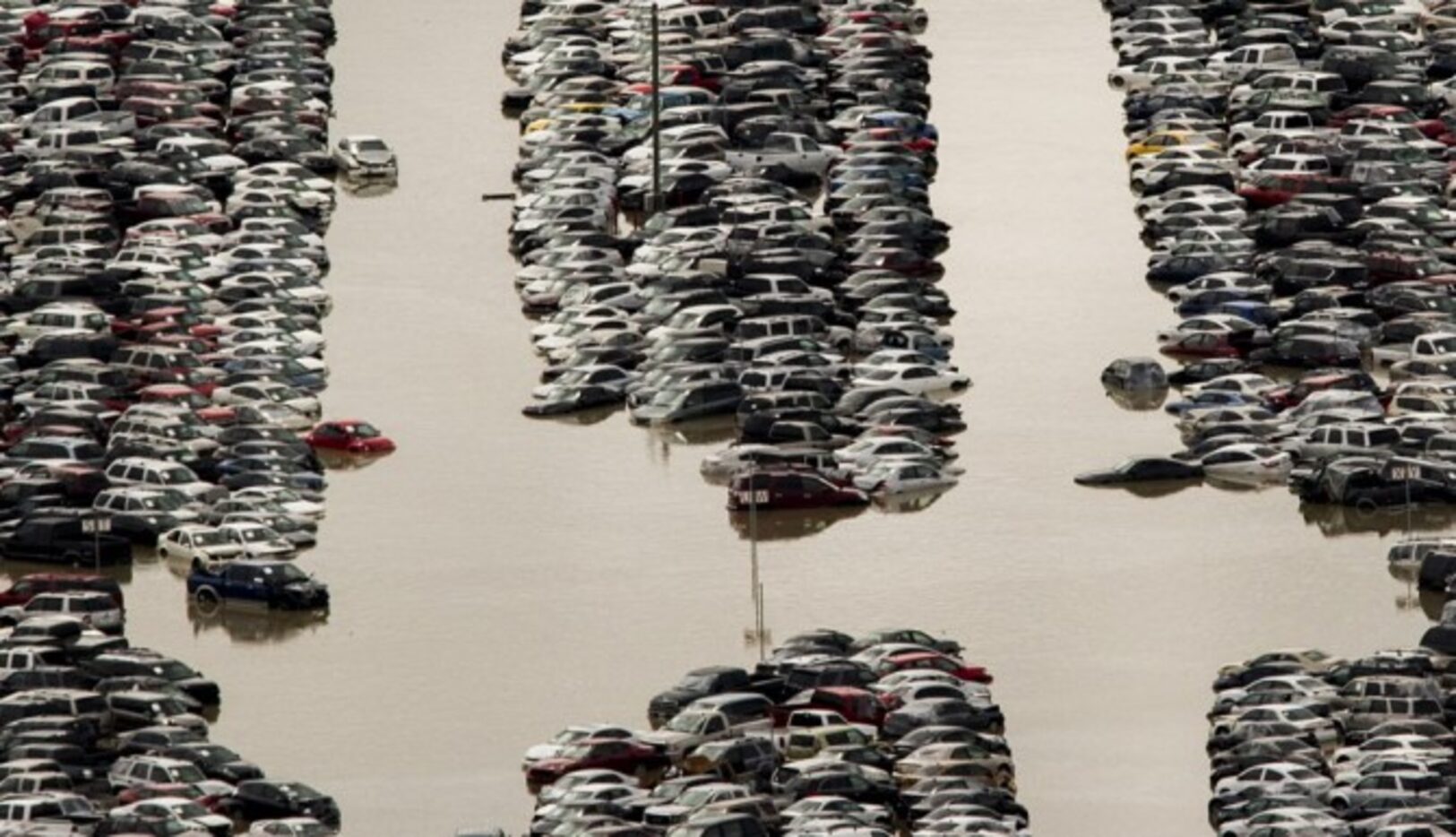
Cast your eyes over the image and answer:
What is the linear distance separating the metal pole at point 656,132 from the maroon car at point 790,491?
23.3 m

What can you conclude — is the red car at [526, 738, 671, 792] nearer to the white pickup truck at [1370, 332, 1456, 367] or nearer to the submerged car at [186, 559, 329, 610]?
the submerged car at [186, 559, 329, 610]

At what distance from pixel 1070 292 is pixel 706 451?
1864 cm

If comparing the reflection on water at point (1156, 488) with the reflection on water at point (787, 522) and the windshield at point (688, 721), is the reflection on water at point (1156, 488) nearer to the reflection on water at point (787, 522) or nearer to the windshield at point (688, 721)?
the reflection on water at point (787, 522)

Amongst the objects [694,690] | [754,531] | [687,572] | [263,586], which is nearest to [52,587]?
[263,586]

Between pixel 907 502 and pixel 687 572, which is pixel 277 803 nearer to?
pixel 687 572

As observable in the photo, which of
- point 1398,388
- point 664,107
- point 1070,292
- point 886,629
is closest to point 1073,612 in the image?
point 886,629

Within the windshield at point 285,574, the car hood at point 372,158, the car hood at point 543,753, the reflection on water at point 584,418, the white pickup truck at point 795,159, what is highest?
the car hood at point 372,158

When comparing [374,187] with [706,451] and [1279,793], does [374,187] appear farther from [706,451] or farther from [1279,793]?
[1279,793]

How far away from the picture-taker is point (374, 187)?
186375 mm

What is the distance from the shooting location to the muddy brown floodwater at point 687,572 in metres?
142

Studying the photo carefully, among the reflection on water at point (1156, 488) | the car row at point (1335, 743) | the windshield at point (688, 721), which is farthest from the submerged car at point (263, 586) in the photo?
the car row at point (1335, 743)

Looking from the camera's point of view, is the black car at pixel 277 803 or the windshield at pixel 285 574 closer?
the black car at pixel 277 803

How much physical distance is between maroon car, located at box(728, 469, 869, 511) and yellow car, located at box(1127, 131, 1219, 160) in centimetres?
2982

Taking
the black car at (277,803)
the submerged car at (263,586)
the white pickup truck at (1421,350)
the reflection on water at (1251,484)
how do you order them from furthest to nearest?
the white pickup truck at (1421,350), the reflection on water at (1251,484), the submerged car at (263,586), the black car at (277,803)
